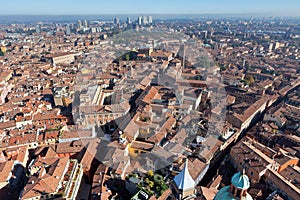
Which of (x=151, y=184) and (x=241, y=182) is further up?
(x=241, y=182)

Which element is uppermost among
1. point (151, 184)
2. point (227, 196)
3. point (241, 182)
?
point (241, 182)

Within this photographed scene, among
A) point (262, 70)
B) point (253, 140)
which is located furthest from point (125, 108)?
point (262, 70)

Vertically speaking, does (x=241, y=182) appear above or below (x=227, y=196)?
above

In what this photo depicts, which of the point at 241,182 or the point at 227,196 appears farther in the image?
the point at 227,196

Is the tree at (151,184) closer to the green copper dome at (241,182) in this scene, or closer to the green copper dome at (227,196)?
the green copper dome at (227,196)

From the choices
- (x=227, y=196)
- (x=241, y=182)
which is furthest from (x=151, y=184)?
(x=241, y=182)

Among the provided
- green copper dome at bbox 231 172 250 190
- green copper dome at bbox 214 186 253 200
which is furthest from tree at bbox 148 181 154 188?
green copper dome at bbox 231 172 250 190

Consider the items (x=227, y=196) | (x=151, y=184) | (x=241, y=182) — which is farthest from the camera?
(x=151, y=184)

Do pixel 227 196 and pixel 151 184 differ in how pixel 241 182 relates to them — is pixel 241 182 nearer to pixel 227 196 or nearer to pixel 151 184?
pixel 227 196

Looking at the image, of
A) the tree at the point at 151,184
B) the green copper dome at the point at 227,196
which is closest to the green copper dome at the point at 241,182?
the green copper dome at the point at 227,196

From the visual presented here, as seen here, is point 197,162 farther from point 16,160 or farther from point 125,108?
point 16,160

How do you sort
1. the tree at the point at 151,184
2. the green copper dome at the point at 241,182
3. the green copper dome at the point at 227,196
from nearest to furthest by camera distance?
the green copper dome at the point at 241,182
the green copper dome at the point at 227,196
the tree at the point at 151,184

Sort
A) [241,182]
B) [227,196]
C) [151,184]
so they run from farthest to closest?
[151,184] → [227,196] → [241,182]
